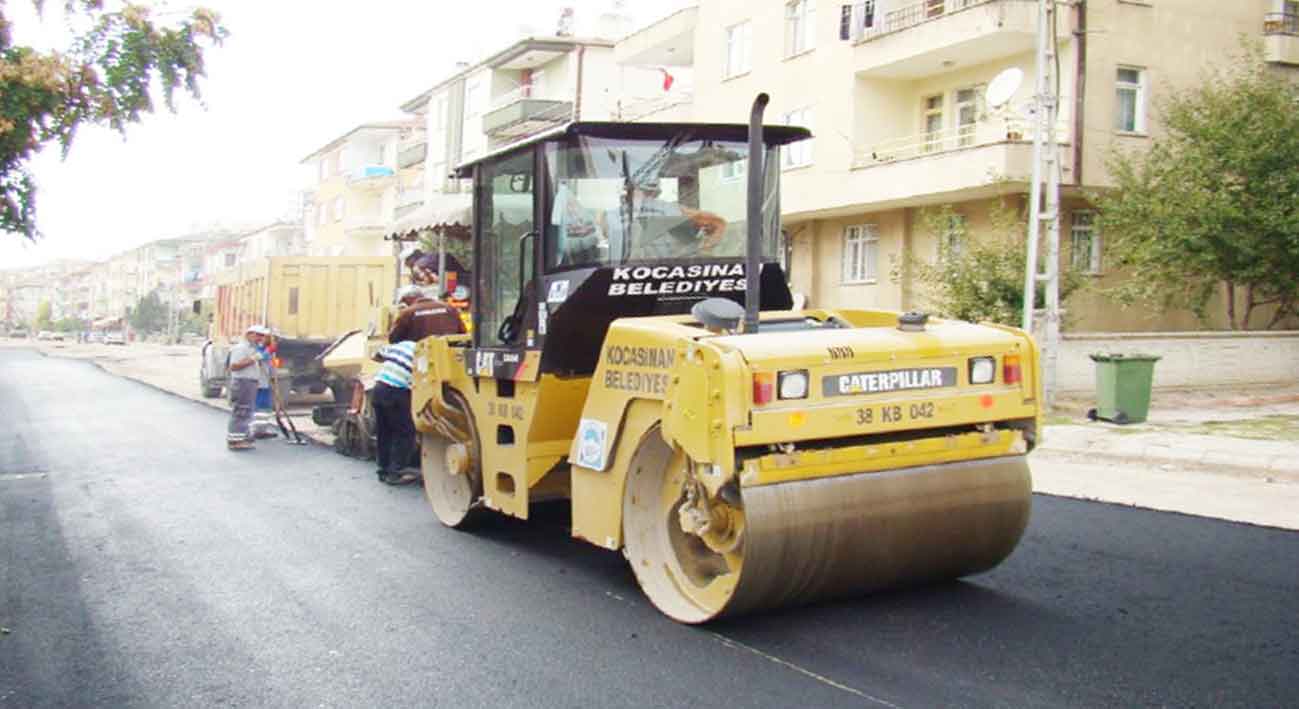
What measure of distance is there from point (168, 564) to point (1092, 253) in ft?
64.9

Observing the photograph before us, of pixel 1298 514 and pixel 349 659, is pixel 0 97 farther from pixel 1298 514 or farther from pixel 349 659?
pixel 1298 514

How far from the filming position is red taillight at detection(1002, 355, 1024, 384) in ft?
18.1

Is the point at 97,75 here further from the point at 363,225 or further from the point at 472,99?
the point at 363,225

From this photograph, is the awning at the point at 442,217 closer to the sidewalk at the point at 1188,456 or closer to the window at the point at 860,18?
the sidewalk at the point at 1188,456

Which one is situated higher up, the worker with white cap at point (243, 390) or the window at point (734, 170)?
the window at point (734, 170)

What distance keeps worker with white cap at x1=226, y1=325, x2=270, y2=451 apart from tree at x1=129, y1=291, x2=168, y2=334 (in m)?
93.1

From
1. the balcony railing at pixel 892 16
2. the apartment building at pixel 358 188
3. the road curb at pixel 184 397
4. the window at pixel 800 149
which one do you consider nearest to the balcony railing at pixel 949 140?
the window at pixel 800 149

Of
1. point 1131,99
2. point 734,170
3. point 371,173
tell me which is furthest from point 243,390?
point 371,173

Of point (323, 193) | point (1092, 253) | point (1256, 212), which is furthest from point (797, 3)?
point (323, 193)

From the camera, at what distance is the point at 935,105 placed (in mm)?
25828

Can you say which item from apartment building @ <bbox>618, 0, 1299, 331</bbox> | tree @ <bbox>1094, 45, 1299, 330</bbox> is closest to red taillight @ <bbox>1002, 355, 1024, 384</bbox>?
apartment building @ <bbox>618, 0, 1299, 331</bbox>

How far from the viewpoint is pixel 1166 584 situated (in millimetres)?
6016

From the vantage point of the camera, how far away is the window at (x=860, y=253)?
2644cm

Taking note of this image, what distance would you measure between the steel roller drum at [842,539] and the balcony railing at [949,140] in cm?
1675
